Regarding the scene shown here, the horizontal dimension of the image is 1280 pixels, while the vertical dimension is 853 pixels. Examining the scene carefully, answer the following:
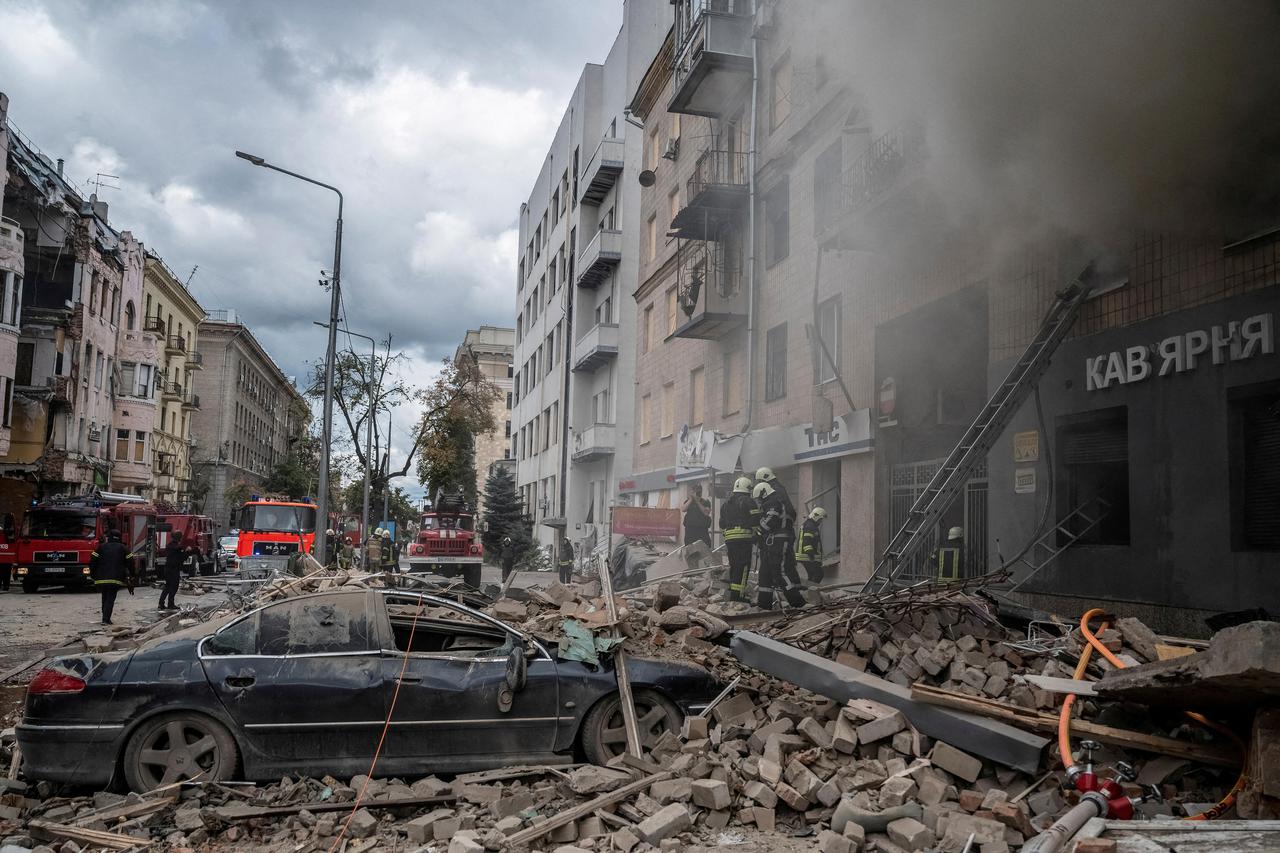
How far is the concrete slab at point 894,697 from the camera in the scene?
5484 millimetres

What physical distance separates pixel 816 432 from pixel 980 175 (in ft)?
21.4

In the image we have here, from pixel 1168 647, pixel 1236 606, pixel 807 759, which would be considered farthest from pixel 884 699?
pixel 1236 606

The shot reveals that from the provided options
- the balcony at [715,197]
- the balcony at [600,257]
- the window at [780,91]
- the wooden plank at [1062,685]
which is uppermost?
the balcony at [600,257]

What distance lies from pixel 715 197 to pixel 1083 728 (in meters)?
16.5

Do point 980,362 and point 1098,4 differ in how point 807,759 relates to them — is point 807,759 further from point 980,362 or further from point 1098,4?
point 980,362

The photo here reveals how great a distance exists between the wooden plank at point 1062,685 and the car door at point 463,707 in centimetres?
317

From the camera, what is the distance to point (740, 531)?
12.2 metres

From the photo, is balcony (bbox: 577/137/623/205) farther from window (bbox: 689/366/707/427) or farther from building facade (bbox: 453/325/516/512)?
building facade (bbox: 453/325/516/512)

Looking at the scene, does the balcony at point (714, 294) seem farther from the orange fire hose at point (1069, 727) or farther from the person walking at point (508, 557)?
the orange fire hose at point (1069, 727)

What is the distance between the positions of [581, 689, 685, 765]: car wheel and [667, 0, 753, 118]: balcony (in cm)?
1625

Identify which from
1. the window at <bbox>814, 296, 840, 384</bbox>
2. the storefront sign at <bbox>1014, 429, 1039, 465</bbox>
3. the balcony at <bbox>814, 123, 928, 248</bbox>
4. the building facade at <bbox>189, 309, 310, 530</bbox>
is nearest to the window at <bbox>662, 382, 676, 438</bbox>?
the window at <bbox>814, 296, 840, 384</bbox>

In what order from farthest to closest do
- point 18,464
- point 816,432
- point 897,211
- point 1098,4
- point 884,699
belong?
1. point 18,464
2. point 816,432
3. point 897,211
4. point 1098,4
5. point 884,699

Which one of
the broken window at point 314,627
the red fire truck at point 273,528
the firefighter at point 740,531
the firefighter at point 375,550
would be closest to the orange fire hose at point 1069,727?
the broken window at point 314,627

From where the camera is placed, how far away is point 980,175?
36.6ft
